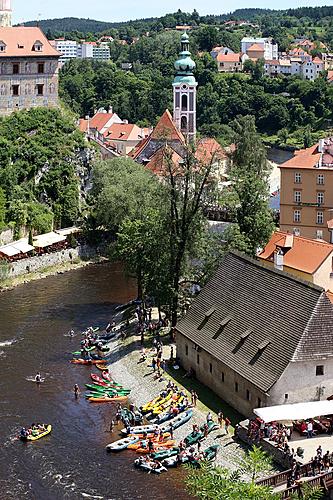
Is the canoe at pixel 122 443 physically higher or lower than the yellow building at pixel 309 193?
lower

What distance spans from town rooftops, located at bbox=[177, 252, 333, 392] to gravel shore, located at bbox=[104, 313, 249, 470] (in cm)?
315

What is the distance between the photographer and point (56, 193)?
318ft

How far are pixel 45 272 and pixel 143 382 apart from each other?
30.7 meters

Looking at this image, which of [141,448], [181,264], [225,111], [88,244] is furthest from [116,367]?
[225,111]

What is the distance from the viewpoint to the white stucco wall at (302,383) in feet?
154

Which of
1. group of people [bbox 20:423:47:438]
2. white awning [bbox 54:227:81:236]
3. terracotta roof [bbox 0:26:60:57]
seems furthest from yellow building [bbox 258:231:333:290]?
terracotta roof [bbox 0:26:60:57]

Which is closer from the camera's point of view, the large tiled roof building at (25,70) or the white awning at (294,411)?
the white awning at (294,411)

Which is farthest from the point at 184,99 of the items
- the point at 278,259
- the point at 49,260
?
the point at 278,259

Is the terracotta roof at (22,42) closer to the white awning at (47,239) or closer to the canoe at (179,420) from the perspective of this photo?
the white awning at (47,239)

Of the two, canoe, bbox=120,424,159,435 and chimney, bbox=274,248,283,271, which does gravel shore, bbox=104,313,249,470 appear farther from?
chimney, bbox=274,248,283,271

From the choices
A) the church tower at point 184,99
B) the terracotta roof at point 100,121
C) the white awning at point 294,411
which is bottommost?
the white awning at point 294,411

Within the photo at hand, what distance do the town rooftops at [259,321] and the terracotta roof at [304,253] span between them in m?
6.78

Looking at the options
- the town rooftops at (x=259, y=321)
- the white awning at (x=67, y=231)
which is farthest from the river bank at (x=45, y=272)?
the town rooftops at (x=259, y=321)

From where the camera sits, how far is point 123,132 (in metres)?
144
